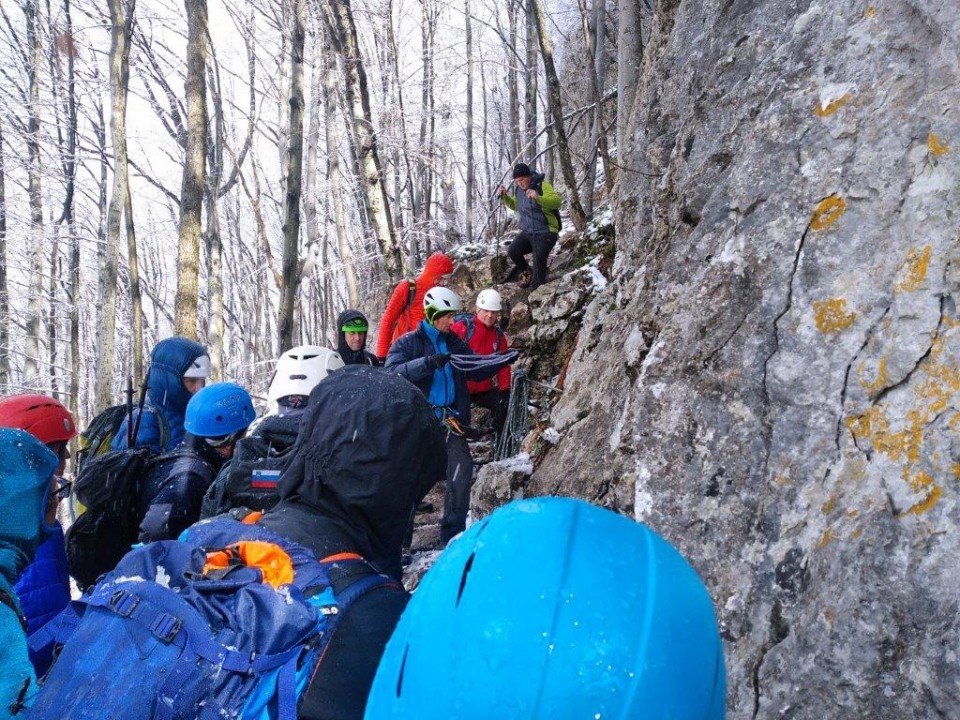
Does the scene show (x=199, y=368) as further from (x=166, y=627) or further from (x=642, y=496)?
(x=166, y=627)

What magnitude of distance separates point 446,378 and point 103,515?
3.24 m

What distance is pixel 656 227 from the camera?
3.32 meters


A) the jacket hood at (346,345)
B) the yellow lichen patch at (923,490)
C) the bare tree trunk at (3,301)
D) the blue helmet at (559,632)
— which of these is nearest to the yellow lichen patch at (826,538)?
the yellow lichen patch at (923,490)

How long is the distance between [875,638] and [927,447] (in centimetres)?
58

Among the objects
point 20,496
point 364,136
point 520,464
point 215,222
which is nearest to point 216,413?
point 20,496

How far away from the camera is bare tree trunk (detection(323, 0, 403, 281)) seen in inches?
406

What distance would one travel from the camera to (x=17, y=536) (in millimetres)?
1548

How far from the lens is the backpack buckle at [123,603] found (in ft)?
3.88

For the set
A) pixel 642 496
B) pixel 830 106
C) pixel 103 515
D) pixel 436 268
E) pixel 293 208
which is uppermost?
pixel 293 208

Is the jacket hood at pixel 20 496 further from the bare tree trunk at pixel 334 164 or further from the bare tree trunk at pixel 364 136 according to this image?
the bare tree trunk at pixel 334 164

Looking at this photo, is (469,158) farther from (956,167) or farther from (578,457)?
(956,167)

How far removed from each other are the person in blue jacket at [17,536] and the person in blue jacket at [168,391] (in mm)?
2064

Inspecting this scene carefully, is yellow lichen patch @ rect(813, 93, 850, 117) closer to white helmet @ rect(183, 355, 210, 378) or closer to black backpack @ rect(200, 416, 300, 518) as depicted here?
black backpack @ rect(200, 416, 300, 518)

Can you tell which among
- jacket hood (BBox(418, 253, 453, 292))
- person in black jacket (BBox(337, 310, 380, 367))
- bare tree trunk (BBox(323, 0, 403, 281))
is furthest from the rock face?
bare tree trunk (BBox(323, 0, 403, 281))
